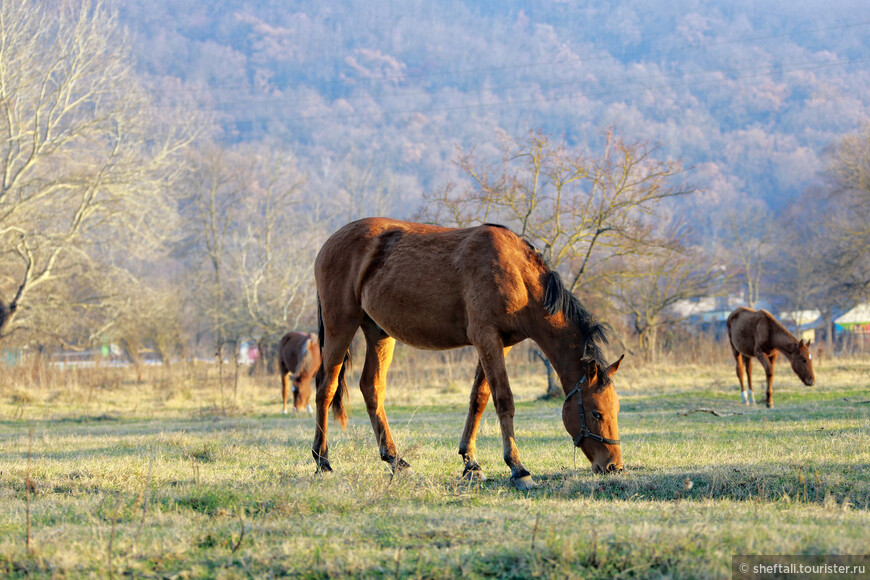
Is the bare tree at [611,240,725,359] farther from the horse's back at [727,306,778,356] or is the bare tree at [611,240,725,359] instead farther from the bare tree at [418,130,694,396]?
the horse's back at [727,306,778,356]

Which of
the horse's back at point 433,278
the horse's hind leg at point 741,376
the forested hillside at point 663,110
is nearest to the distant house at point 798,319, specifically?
the forested hillside at point 663,110

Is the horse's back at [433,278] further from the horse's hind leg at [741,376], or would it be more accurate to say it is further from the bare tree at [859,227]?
the bare tree at [859,227]

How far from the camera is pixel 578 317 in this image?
602 centimetres

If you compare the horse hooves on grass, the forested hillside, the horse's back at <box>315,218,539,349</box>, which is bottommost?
the horse hooves on grass

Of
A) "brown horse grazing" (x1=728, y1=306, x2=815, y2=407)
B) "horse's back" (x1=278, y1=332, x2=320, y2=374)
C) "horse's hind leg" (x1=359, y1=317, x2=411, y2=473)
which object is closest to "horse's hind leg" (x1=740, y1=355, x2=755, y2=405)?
"brown horse grazing" (x1=728, y1=306, x2=815, y2=407)

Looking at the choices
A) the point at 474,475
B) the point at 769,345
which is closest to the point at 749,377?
the point at 769,345

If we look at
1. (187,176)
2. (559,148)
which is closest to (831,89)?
(187,176)

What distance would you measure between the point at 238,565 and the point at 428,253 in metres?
3.45

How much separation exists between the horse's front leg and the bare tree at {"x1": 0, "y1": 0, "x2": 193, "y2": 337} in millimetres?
23171

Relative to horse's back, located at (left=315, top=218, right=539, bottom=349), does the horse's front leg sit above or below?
below

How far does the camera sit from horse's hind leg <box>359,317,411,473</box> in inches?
258

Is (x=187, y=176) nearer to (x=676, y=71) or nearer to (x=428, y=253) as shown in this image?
(x=428, y=253)

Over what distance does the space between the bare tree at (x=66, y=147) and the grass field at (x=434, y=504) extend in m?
17.6

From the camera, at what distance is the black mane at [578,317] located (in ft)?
19.2
